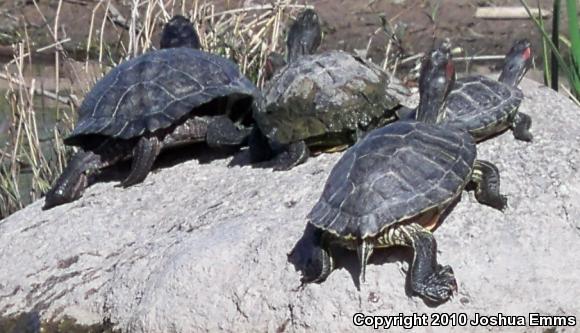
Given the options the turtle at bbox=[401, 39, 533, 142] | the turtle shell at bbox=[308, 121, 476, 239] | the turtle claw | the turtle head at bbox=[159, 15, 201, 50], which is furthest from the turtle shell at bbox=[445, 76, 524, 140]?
the turtle head at bbox=[159, 15, 201, 50]

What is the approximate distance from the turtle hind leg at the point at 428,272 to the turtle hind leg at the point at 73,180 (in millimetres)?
2161

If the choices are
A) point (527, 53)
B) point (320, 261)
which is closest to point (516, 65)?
point (527, 53)

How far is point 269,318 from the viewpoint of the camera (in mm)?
5441

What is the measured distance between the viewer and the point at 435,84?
5.89 meters

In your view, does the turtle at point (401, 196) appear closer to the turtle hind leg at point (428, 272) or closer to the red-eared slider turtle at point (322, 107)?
the turtle hind leg at point (428, 272)

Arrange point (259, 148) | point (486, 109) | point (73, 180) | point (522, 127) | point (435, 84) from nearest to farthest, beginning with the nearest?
point (435, 84) → point (486, 109) → point (522, 127) → point (259, 148) → point (73, 180)

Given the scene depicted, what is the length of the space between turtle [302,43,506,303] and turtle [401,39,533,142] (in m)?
0.40

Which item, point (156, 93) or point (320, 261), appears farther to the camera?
point (156, 93)

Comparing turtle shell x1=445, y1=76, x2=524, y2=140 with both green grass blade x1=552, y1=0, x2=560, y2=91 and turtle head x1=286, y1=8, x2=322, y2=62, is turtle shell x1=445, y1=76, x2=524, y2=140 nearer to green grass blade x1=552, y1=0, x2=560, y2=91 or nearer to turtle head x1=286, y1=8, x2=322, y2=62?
green grass blade x1=552, y1=0, x2=560, y2=91

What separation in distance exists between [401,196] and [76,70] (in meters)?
3.27

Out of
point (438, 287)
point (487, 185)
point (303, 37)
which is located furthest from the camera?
point (303, 37)

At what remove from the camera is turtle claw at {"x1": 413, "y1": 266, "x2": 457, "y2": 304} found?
510cm

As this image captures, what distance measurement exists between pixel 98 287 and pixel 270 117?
1.05m

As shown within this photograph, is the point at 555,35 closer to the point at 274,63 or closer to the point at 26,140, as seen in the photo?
the point at 274,63
